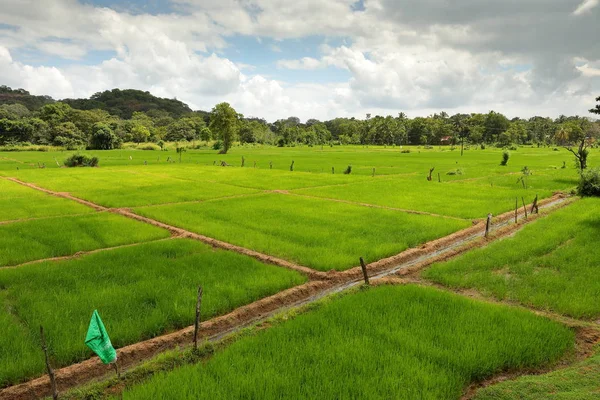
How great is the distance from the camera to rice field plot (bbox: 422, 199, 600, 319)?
25.4 ft

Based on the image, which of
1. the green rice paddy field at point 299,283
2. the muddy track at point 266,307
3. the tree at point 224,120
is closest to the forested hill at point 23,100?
the tree at point 224,120

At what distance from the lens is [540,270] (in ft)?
31.1

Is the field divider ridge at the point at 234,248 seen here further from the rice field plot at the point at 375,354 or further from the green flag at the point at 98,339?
the green flag at the point at 98,339

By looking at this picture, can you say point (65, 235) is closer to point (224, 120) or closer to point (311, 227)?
point (311, 227)

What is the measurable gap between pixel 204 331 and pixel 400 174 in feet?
96.2

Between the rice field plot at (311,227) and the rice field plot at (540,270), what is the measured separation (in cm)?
199

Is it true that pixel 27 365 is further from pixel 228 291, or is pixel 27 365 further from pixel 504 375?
pixel 504 375

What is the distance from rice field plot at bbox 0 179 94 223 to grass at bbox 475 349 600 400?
55.5 feet

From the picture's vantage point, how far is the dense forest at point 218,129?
67.8m

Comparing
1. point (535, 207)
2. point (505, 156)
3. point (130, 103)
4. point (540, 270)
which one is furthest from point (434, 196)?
point (130, 103)

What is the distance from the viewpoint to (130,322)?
21.6 feet

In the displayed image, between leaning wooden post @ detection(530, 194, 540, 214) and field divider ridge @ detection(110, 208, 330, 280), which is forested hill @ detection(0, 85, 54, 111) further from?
leaning wooden post @ detection(530, 194, 540, 214)

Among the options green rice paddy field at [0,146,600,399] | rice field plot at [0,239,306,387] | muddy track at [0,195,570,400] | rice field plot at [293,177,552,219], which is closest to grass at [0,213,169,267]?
green rice paddy field at [0,146,600,399]

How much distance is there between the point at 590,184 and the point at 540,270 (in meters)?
14.8
